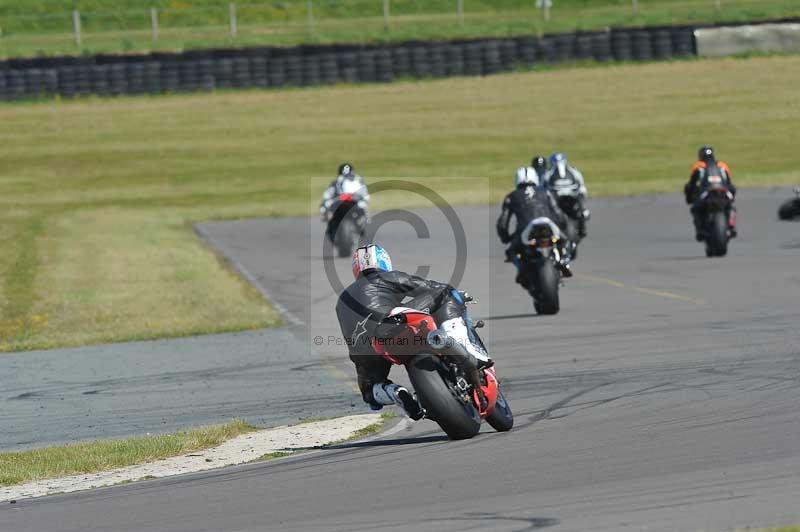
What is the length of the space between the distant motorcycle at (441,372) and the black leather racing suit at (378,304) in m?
0.13

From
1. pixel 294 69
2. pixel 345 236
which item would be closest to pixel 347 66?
pixel 294 69

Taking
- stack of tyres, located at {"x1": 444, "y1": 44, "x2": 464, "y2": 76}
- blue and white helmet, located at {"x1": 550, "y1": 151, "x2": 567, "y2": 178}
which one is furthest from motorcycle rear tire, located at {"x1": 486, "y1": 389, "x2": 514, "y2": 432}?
stack of tyres, located at {"x1": 444, "y1": 44, "x2": 464, "y2": 76}

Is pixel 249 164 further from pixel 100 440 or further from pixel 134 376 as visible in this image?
pixel 100 440

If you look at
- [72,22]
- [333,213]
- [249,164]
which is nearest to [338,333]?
[333,213]

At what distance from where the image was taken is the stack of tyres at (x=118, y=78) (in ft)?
144

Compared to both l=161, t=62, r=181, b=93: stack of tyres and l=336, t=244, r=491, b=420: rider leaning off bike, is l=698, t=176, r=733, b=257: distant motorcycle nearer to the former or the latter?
l=336, t=244, r=491, b=420: rider leaning off bike

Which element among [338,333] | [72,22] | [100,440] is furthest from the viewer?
[72,22]

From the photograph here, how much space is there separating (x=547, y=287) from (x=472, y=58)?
100ft

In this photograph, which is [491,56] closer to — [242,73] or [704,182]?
[242,73]

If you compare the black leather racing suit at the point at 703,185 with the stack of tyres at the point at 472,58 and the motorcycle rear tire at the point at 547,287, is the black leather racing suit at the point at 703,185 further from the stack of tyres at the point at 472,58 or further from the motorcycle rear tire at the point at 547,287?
the stack of tyres at the point at 472,58

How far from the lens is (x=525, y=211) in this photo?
16438 mm

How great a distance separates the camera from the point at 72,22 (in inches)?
2063

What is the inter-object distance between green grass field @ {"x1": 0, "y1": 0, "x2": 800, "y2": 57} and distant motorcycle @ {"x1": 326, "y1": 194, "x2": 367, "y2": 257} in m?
23.4

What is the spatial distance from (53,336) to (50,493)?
836 centimetres
